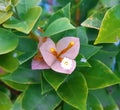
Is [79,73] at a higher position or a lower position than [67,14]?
lower

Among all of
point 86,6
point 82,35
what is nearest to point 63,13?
point 82,35

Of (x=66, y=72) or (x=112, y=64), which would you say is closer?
(x=66, y=72)

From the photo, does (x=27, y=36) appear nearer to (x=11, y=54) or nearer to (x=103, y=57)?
(x=11, y=54)

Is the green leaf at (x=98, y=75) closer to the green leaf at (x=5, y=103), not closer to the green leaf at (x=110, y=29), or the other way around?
the green leaf at (x=110, y=29)

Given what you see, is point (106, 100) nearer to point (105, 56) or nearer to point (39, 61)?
point (105, 56)

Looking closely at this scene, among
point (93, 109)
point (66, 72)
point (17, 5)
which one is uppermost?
point (17, 5)

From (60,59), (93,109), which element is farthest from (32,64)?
(93,109)

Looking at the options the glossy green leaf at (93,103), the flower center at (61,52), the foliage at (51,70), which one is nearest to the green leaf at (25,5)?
the foliage at (51,70)

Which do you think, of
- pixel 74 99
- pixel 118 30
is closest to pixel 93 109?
pixel 74 99
